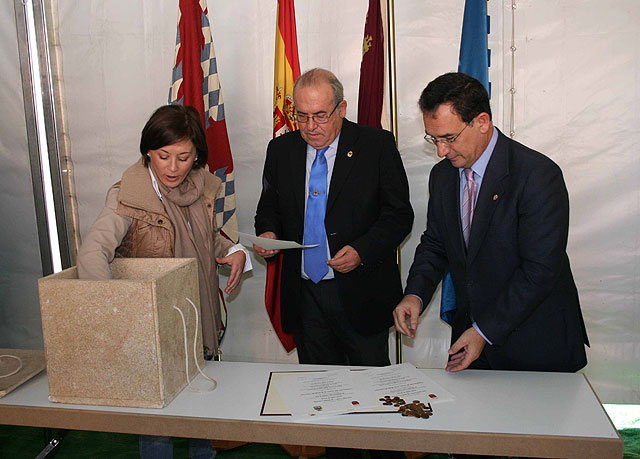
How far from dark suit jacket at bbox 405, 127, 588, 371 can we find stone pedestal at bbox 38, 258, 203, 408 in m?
0.82

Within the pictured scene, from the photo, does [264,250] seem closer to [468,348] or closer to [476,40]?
[468,348]

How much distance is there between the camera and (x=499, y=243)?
1.70 m

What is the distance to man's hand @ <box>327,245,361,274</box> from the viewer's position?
6.97 ft

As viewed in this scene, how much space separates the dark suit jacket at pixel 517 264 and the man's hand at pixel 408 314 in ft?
0.19

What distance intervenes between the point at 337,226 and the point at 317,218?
0.30 ft

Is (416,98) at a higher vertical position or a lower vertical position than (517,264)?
higher

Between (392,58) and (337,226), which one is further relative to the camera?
(392,58)

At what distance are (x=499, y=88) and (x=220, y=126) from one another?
146 centimetres

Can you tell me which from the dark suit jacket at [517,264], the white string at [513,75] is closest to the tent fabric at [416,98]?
the white string at [513,75]

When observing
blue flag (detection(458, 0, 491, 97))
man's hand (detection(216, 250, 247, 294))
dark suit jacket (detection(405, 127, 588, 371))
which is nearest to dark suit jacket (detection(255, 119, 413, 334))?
man's hand (detection(216, 250, 247, 294))

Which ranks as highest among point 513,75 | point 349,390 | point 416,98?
point 513,75

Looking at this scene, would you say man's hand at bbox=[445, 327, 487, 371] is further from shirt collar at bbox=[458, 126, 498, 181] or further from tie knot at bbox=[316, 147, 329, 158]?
tie knot at bbox=[316, 147, 329, 158]

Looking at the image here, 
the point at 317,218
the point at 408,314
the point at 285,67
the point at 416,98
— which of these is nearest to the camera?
the point at 408,314

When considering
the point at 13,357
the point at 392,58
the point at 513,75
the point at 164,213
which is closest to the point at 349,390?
the point at 164,213
